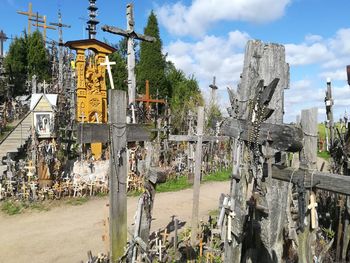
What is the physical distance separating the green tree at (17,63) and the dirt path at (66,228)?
2181cm

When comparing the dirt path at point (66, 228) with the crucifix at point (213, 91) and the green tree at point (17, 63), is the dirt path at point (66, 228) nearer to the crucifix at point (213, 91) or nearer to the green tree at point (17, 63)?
the crucifix at point (213, 91)

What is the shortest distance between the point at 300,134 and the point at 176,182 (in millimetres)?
11401

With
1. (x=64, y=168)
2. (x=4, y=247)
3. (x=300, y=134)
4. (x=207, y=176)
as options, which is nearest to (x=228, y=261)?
(x=300, y=134)

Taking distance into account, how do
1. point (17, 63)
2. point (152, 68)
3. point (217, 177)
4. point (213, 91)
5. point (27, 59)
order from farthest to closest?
point (27, 59) < point (17, 63) < point (152, 68) < point (213, 91) < point (217, 177)

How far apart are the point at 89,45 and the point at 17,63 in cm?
1774

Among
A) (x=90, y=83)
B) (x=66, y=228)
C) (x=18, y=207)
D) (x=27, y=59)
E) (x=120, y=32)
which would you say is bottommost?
(x=66, y=228)

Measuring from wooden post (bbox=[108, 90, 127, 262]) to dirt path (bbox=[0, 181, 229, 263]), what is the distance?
7.34ft

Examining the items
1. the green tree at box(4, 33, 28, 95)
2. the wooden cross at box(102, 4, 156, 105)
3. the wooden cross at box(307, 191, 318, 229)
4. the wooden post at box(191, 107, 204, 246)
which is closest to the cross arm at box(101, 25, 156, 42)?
the wooden cross at box(102, 4, 156, 105)

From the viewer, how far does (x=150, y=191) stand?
505 centimetres

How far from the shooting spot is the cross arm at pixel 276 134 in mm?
2846

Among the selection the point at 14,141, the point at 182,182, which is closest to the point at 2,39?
the point at 14,141

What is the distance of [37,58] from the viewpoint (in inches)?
1230

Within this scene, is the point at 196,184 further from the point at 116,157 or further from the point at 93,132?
the point at 93,132

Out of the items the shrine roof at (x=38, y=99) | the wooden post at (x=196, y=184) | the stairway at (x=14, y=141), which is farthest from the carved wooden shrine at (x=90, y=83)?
the wooden post at (x=196, y=184)
